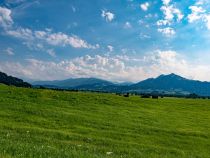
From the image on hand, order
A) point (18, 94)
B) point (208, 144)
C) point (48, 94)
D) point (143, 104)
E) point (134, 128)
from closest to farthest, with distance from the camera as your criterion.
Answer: point (208, 144), point (134, 128), point (18, 94), point (48, 94), point (143, 104)

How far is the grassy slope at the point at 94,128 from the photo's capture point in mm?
31828

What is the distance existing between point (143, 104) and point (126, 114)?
19.4 meters

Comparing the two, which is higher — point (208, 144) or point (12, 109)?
point (12, 109)

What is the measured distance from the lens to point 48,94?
2689 inches

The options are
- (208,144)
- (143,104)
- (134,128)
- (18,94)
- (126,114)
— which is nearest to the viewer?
(208,144)

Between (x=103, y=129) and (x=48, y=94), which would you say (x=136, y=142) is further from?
(x=48, y=94)

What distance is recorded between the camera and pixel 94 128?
147 feet

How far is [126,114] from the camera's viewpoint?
59688 millimetres

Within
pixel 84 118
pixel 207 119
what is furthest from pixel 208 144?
pixel 207 119

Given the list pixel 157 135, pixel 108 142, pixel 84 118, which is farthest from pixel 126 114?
pixel 108 142

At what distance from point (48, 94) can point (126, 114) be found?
16305 mm

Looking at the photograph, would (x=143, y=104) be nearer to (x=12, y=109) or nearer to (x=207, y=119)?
(x=207, y=119)

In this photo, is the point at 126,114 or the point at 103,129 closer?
the point at 103,129

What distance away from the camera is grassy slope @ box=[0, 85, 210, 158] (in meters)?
31.8
